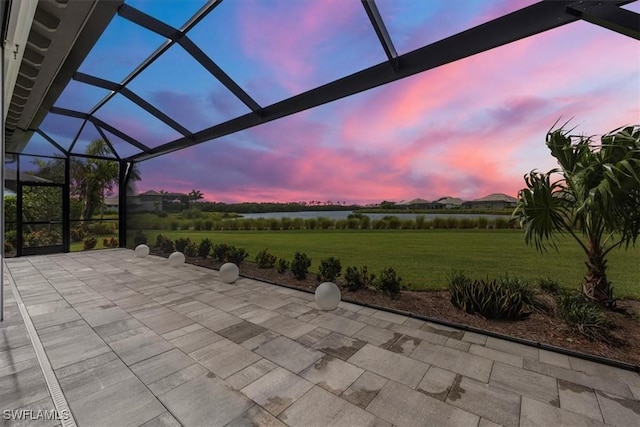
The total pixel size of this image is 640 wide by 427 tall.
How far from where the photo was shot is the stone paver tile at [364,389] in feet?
6.60

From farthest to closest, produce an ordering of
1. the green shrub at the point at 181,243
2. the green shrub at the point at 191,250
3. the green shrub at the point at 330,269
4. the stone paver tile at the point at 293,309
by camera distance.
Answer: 1. the green shrub at the point at 181,243
2. the green shrub at the point at 191,250
3. the green shrub at the point at 330,269
4. the stone paver tile at the point at 293,309

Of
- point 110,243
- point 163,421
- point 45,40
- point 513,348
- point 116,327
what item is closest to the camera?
point 163,421

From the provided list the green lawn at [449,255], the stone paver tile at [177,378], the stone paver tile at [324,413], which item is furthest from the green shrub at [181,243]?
the stone paver tile at [324,413]

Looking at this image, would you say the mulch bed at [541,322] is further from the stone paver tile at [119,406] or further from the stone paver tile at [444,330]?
the stone paver tile at [119,406]

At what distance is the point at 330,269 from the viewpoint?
5023 millimetres

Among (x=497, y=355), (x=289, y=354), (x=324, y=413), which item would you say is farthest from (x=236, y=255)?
(x=497, y=355)

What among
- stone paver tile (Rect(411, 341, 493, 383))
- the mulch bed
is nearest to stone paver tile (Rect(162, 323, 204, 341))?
the mulch bed

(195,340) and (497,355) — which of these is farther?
(195,340)

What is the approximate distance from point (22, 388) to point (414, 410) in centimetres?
306

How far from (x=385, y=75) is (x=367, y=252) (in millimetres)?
3331

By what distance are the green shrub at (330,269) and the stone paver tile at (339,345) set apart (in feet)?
6.26

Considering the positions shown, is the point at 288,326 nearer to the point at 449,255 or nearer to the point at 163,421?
the point at 163,421

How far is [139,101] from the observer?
5324 mm

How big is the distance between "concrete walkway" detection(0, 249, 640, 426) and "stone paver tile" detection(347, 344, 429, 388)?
0.01 metres
